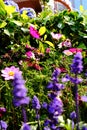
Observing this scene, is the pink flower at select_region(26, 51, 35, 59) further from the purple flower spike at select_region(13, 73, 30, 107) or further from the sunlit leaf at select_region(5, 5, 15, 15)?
the purple flower spike at select_region(13, 73, 30, 107)

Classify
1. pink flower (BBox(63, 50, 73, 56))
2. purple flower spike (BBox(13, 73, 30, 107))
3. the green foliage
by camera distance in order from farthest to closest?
pink flower (BBox(63, 50, 73, 56)) → the green foliage → purple flower spike (BBox(13, 73, 30, 107))

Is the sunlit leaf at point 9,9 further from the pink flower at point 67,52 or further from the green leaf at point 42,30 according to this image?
the pink flower at point 67,52

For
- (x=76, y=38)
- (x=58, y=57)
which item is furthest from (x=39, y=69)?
(x=76, y=38)

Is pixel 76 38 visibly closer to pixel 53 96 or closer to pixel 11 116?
pixel 11 116

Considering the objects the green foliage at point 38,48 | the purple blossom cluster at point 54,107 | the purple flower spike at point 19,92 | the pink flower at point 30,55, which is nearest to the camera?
the purple flower spike at point 19,92

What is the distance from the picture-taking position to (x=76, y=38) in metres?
2.67

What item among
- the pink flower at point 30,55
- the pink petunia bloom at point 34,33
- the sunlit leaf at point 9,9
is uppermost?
the sunlit leaf at point 9,9

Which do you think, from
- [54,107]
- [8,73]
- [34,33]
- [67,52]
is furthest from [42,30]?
[54,107]

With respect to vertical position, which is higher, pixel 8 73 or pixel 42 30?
pixel 42 30

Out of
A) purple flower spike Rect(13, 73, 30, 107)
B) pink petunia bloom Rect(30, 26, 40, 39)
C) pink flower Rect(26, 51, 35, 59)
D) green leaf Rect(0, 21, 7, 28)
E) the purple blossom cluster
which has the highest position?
green leaf Rect(0, 21, 7, 28)

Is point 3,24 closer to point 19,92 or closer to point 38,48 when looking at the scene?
point 38,48

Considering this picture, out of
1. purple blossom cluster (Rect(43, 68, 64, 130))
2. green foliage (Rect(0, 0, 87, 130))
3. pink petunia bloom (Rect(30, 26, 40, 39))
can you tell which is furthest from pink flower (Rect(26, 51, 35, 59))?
purple blossom cluster (Rect(43, 68, 64, 130))

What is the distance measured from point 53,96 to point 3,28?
128 centimetres

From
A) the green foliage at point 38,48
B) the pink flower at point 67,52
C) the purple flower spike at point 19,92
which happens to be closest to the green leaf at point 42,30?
the green foliage at point 38,48
